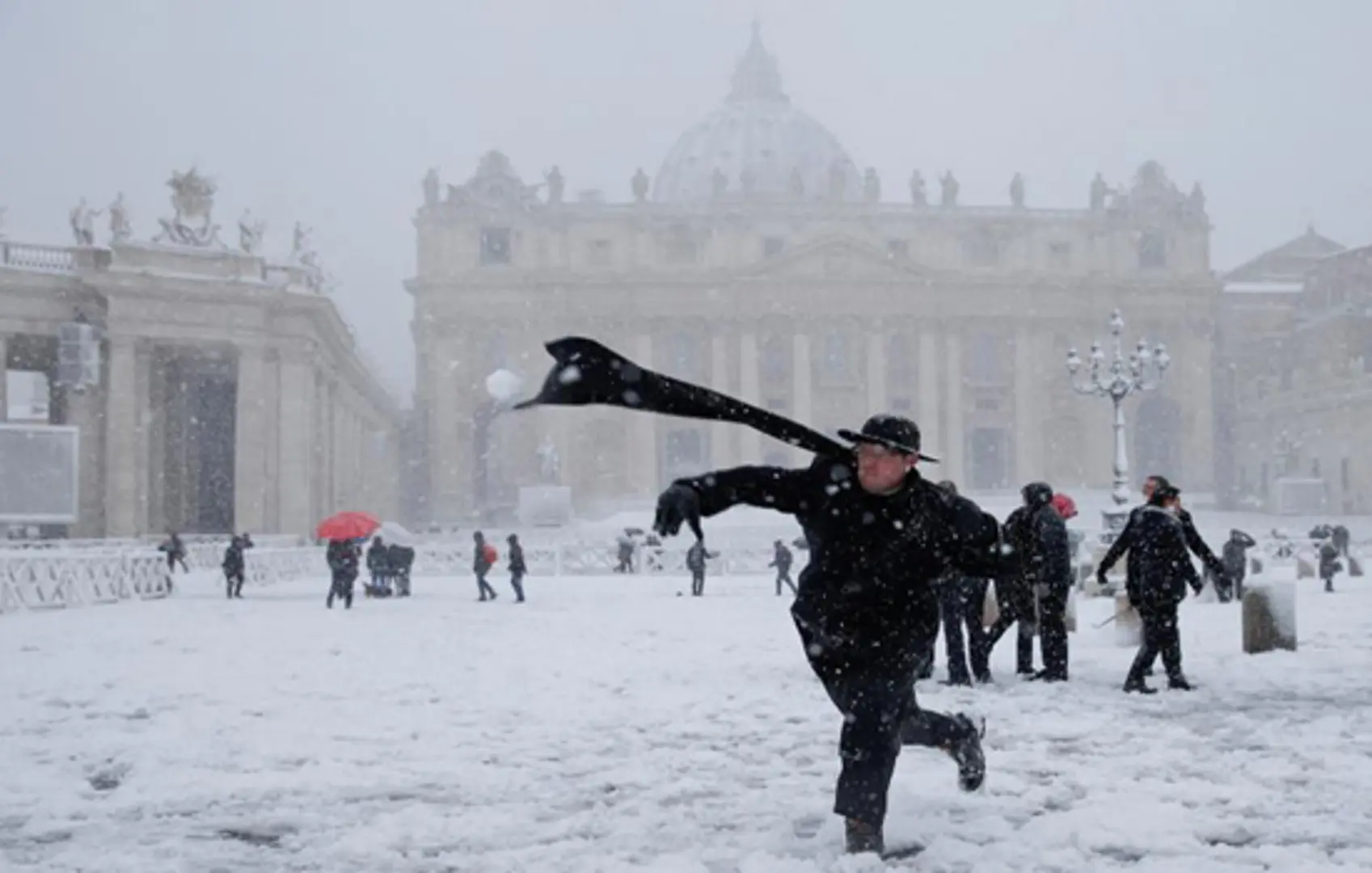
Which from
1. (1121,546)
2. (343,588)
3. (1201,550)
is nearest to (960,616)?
(1121,546)

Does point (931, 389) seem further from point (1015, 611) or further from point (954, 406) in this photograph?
point (1015, 611)

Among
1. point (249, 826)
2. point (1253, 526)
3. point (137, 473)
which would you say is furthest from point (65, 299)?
Answer: point (1253, 526)

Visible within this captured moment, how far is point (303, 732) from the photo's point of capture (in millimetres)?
7984

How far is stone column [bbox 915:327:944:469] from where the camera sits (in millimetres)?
66438

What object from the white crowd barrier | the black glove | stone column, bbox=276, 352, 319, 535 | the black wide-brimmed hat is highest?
stone column, bbox=276, 352, 319, 535

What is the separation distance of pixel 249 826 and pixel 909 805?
2752mm

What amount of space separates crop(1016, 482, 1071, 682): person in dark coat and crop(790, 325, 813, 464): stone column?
54905mm

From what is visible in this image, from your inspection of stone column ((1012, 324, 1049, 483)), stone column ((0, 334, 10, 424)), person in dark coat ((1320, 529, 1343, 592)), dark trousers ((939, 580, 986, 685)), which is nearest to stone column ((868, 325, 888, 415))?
stone column ((1012, 324, 1049, 483))

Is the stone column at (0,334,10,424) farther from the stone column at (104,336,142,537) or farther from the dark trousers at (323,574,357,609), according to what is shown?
the dark trousers at (323,574,357,609)

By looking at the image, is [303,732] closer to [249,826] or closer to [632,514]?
[249,826]

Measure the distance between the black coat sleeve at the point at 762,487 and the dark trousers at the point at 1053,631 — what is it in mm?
5522

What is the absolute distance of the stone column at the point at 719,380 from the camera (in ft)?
212

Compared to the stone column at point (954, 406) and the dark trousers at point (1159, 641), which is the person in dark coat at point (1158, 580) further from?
the stone column at point (954, 406)

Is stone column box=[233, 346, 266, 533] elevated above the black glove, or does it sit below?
above
